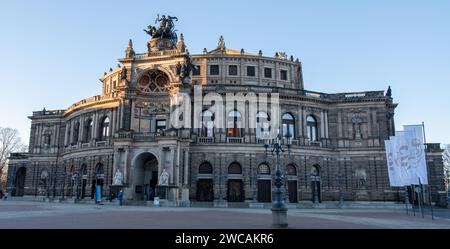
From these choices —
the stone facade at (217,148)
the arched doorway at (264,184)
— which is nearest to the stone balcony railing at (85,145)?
the stone facade at (217,148)

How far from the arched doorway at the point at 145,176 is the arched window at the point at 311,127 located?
837 inches

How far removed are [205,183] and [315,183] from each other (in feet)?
49.3

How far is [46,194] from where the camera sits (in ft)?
197

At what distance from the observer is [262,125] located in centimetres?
5006

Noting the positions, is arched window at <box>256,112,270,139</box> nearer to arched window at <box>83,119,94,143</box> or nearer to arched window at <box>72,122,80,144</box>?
arched window at <box>83,119,94,143</box>

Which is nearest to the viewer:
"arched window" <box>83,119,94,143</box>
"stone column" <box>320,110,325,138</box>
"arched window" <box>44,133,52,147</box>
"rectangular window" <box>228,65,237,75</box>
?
"stone column" <box>320,110,325,138</box>

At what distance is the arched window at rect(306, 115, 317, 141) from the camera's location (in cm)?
5219

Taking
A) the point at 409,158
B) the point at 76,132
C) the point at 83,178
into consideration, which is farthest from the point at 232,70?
the point at 409,158

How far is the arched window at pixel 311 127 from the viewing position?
171 ft

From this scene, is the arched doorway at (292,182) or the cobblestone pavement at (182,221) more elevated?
the arched doorway at (292,182)

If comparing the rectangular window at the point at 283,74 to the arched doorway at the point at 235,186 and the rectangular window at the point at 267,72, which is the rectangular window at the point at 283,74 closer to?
the rectangular window at the point at 267,72

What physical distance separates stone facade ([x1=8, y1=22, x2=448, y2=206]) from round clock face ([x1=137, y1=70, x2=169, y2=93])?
14 cm

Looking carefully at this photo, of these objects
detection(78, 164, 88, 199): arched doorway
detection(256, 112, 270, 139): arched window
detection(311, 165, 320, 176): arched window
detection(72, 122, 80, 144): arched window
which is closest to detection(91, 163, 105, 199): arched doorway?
detection(78, 164, 88, 199): arched doorway
